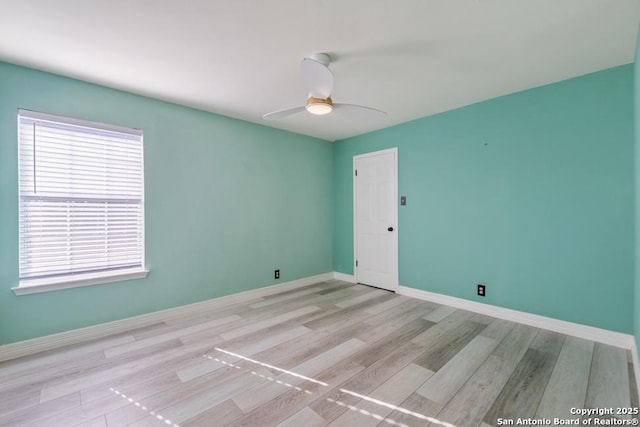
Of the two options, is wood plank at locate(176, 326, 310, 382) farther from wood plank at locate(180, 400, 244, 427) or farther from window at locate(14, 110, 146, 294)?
window at locate(14, 110, 146, 294)

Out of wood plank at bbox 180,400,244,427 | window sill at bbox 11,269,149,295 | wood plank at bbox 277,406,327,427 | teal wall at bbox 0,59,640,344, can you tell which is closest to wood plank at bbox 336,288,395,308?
teal wall at bbox 0,59,640,344

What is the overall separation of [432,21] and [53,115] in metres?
3.20

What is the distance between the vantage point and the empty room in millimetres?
1764

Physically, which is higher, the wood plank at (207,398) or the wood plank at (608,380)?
the wood plank at (608,380)

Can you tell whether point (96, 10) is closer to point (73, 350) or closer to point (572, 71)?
point (73, 350)

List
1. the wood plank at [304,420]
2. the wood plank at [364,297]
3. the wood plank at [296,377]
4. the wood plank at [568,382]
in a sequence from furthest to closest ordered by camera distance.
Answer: the wood plank at [364,297]
the wood plank at [296,377]
the wood plank at [568,382]
the wood plank at [304,420]

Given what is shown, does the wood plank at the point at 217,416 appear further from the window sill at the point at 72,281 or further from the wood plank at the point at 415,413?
the window sill at the point at 72,281

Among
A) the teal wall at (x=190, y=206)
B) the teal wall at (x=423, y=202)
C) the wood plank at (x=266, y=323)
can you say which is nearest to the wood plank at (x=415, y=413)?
the wood plank at (x=266, y=323)

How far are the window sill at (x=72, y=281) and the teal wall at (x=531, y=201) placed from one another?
10.8ft

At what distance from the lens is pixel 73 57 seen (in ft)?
7.23

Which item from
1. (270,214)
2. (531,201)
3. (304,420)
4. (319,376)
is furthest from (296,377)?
(531,201)

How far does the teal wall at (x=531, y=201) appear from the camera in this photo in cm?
243

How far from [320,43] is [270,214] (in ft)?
8.17

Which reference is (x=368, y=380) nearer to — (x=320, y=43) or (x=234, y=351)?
(x=234, y=351)
